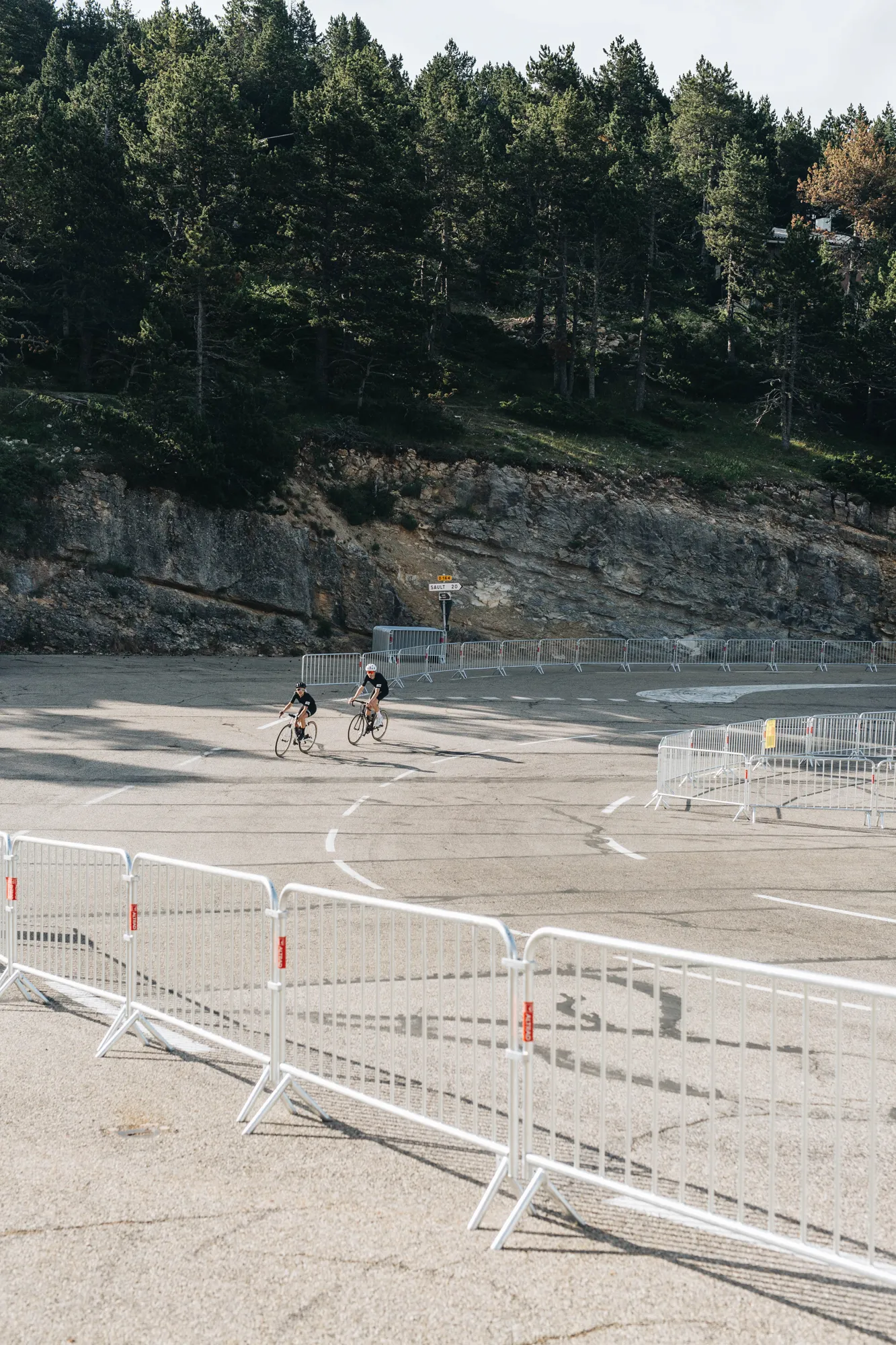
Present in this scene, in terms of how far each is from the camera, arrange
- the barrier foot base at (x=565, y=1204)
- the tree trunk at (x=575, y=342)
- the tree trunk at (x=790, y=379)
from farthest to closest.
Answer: the tree trunk at (x=575, y=342) < the tree trunk at (x=790, y=379) < the barrier foot base at (x=565, y=1204)

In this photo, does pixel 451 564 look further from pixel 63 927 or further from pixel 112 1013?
pixel 112 1013

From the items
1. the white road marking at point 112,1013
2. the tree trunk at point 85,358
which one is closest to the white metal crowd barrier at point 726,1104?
the white road marking at point 112,1013

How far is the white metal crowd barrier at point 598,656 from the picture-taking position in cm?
3884

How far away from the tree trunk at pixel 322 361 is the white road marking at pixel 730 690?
1048 inches

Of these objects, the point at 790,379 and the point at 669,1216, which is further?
the point at 790,379

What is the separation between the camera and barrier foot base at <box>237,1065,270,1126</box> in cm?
607

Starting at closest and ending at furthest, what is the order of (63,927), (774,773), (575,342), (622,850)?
(63,927) → (622,850) → (774,773) → (575,342)

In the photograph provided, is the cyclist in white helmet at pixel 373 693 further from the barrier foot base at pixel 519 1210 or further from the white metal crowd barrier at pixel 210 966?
the barrier foot base at pixel 519 1210

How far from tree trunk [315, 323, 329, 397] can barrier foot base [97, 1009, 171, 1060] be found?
50383 millimetres

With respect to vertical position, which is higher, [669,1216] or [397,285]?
[397,285]

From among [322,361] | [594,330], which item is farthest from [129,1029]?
[594,330]

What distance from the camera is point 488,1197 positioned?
16.0ft

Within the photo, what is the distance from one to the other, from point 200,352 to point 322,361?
11.0 metres

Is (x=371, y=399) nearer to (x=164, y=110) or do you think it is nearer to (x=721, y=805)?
(x=164, y=110)
